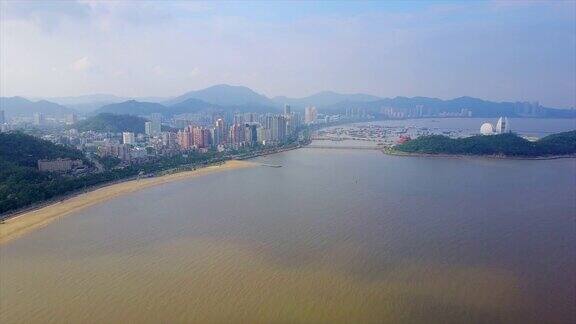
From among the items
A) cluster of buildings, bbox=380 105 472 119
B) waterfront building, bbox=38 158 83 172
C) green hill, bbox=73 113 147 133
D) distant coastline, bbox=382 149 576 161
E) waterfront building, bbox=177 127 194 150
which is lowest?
distant coastline, bbox=382 149 576 161

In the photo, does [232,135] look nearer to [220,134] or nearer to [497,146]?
[220,134]

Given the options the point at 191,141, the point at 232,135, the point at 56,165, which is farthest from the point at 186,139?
the point at 56,165

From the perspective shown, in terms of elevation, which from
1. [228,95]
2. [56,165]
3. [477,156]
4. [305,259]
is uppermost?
[228,95]

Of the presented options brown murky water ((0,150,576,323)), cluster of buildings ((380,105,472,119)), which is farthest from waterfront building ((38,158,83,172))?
cluster of buildings ((380,105,472,119))

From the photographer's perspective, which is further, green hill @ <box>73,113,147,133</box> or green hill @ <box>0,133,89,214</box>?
green hill @ <box>73,113,147,133</box>

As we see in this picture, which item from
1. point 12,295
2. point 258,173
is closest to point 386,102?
point 258,173

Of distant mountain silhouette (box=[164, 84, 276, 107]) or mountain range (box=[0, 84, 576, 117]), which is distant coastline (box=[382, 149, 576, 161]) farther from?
distant mountain silhouette (box=[164, 84, 276, 107])
